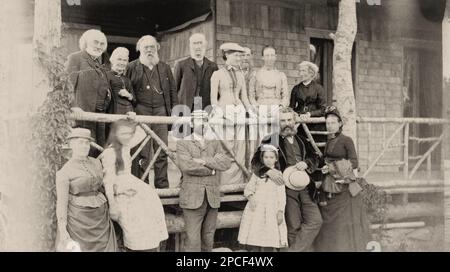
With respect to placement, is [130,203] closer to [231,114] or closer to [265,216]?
[265,216]

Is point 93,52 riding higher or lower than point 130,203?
higher

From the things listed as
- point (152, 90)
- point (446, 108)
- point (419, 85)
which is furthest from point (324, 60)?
point (152, 90)

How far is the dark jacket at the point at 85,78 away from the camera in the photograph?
236 inches

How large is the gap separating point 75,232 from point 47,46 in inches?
77.3

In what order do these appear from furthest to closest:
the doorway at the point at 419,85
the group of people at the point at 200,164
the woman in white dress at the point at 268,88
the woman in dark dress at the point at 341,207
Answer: the doorway at the point at 419,85, the woman in white dress at the point at 268,88, the woman in dark dress at the point at 341,207, the group of people at the point at 200,164

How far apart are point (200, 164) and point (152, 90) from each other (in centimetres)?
117

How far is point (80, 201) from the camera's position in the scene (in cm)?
546

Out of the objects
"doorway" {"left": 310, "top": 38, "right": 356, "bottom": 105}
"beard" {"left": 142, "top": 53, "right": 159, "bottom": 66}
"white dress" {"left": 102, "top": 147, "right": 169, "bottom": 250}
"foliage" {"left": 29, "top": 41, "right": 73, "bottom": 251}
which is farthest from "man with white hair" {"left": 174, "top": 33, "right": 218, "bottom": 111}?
"doorway" {"left": 310, "top": 38, "right": 356, "bottom": 105}

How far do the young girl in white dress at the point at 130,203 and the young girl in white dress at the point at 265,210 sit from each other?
101cm

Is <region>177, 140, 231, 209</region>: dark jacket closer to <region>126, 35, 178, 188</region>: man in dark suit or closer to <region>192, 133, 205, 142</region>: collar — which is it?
<region>192, 133, 205, 142</region>: collar

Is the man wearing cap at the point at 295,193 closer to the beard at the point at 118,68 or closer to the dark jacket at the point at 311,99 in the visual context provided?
the dark jacket at the point at 311,99

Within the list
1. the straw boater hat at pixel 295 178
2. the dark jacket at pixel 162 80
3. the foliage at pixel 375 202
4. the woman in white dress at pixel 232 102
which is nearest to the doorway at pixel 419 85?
the foliage at pixel 375 202

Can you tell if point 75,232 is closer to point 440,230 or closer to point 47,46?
point 47,46

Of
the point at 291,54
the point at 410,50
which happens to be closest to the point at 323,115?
the point at 291,54
